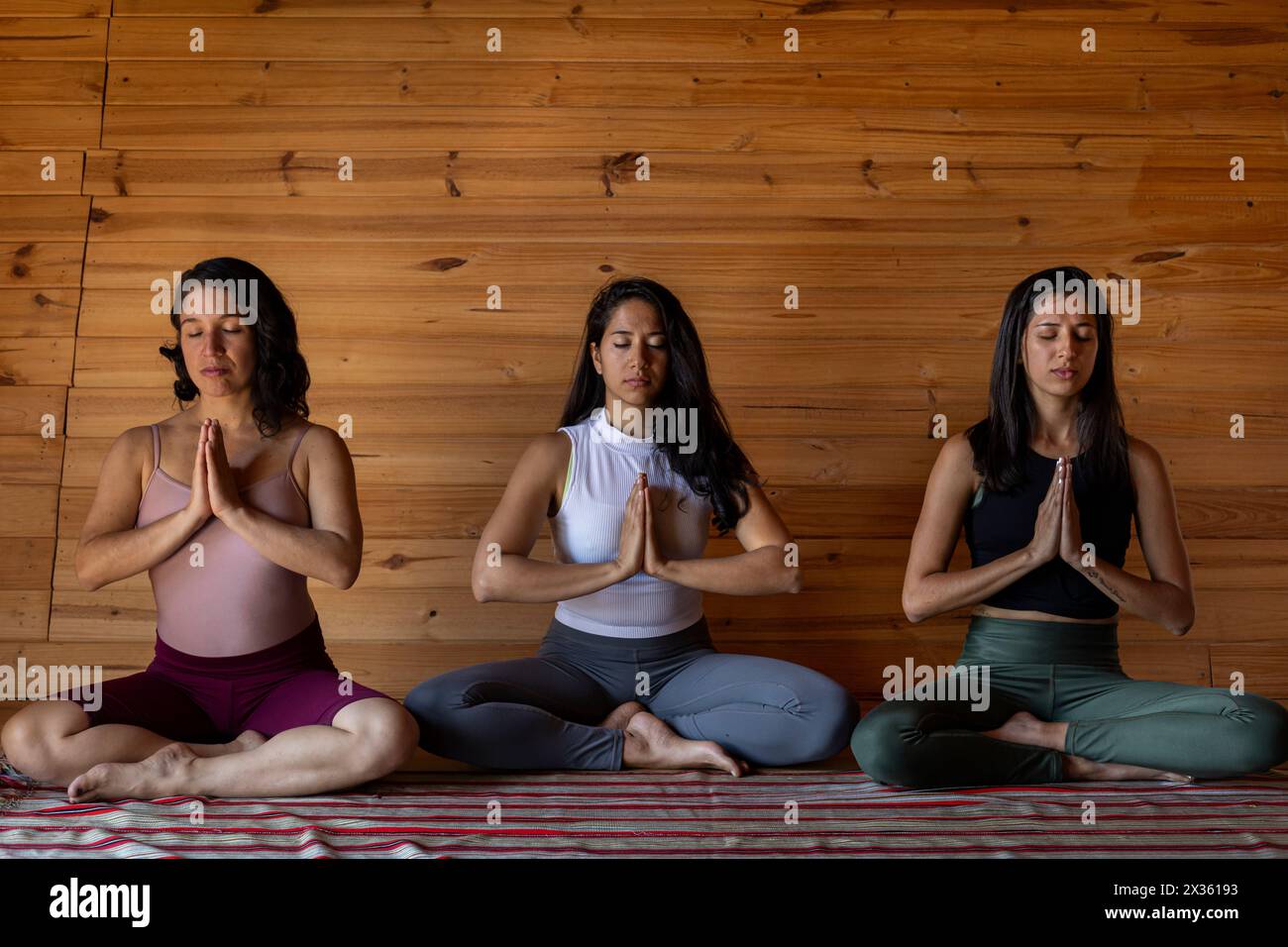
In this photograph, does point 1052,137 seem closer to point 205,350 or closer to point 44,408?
point 205,350

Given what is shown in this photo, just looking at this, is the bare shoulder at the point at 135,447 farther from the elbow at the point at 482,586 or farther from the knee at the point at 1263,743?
the knee at the point at 1263,743

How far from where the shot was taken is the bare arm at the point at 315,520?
7.54ft

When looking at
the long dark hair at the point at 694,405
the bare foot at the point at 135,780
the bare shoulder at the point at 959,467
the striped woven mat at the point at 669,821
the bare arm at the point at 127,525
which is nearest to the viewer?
the striped woven mat at the point at 669,821

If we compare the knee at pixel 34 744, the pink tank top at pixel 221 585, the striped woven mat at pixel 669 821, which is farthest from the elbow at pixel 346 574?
the knee at pixel 34 744

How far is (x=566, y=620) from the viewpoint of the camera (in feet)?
8.71

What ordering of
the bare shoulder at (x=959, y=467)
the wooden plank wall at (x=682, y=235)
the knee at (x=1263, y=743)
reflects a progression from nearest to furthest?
the knee at (x=1263, y=743), the bare shoulder at (x=959, y=467), the wooden plank wall at (x=682, y=235)

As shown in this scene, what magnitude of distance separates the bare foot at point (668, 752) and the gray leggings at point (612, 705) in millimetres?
34

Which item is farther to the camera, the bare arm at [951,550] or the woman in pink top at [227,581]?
the bare arm at [951,550]

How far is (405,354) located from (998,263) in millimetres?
1645

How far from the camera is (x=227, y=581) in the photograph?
236 centimetres

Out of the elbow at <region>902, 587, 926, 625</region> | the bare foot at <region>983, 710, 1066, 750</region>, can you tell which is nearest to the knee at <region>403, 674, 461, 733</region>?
the elbow at <region>902, 587, 926, 625</region>

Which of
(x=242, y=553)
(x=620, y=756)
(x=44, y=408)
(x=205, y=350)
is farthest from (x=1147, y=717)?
(x=44, y=408)

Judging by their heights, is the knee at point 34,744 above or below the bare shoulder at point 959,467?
below

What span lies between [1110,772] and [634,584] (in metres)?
1.05
